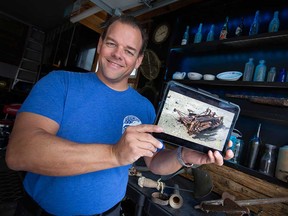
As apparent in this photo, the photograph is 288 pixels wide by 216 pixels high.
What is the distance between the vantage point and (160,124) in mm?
735

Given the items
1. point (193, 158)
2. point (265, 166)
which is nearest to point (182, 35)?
point (265, 166)

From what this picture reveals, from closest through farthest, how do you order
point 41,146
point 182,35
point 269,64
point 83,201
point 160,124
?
point 41,146 < point 160,124 < point 83,201 < point 269,64 < point 182,35

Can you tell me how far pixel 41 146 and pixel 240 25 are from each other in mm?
2153

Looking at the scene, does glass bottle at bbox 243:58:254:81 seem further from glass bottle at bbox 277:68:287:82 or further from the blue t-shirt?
the blue t-shirt

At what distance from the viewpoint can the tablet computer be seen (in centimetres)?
75

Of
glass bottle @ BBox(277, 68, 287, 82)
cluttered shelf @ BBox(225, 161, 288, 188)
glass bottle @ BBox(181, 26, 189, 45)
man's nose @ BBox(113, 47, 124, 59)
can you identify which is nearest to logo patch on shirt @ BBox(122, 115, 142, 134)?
man's nose @ BBox(113, 47, 124, 59)

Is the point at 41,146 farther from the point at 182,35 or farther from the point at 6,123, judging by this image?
the point at 6,123

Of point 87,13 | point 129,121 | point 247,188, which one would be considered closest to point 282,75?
point 247,188

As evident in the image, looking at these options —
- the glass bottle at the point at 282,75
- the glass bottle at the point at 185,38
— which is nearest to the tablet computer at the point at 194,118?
the glass bottle at the point at 282,75

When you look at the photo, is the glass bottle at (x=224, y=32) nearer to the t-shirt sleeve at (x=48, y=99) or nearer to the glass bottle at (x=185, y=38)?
the glass bottle at (x=185, y=38)

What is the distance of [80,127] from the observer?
0.84 m

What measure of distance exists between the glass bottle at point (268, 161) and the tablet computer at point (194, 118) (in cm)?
92

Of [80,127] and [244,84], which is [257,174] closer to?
[244,84]

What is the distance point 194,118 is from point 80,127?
46cm
